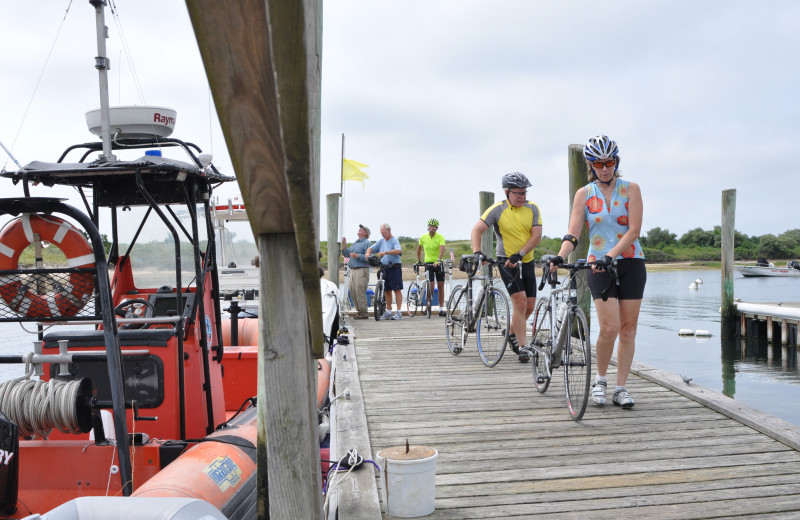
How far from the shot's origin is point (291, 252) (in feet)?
5.77

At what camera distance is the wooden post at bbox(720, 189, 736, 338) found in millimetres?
13930

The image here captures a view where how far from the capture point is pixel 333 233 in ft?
44.2

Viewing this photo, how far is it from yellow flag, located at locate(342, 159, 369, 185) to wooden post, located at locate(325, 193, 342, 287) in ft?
A: 6.50

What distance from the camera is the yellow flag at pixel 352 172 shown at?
15727mm

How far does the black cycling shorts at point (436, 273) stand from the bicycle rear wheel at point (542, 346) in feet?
21.5

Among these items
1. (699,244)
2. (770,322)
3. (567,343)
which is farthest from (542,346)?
(699,244)

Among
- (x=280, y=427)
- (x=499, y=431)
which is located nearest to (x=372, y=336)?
(x=499, y=431)

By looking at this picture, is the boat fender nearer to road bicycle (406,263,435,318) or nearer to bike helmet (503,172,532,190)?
bike helmet (503,172,532,190)

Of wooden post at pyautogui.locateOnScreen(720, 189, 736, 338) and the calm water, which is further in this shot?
wooden post at pyautogui.locateOnScreen(720, 189, 736, 338)

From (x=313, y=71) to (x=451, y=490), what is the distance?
234cm

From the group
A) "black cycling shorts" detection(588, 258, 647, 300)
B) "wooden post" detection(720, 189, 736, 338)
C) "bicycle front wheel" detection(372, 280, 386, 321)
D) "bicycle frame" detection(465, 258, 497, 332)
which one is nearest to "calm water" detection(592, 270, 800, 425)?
"wooden post" detection(720, 189, 736, 338)

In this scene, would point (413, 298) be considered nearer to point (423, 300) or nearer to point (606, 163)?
point (423, 300)

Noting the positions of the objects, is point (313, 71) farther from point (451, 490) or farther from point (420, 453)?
point (451, 490)

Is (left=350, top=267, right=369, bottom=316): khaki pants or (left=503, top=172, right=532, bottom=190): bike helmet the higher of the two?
(left=503, top=172, right=532, bottom=190): bike helmet
